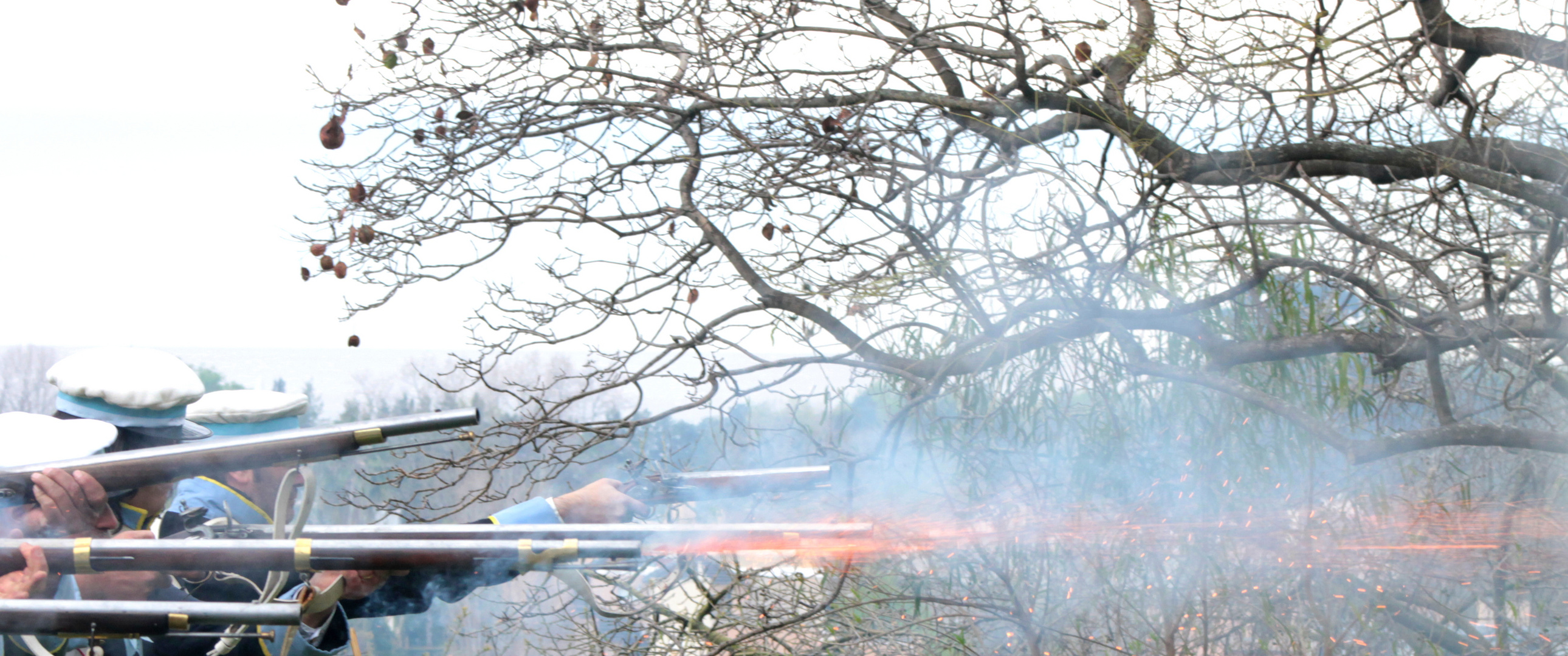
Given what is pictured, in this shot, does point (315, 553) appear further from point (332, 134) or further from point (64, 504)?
point (332, 134)

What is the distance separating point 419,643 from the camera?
880cm

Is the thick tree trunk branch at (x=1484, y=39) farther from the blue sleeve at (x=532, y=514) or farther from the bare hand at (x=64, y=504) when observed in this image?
the bare hand at (x=64, y=504)

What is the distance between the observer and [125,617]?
195 cm

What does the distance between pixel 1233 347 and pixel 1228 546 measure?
2.15 meters

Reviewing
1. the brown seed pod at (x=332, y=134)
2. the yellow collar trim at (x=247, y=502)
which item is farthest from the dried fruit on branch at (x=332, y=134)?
the yellow collar trim at (x=247, y=502)

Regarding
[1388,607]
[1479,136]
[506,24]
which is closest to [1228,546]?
[1388,607]

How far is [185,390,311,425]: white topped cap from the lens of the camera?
3984 millimetres

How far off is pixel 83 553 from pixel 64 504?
12.0 inches

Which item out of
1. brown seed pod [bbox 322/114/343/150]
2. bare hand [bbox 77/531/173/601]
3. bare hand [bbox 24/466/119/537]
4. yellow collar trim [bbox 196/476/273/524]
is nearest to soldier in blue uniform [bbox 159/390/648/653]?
yellow collar trim [bbox 196/476/273/524]

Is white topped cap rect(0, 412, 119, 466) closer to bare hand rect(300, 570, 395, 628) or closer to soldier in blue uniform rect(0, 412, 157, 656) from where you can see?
soldier in blue uniform rect(0, 412, 157, 656)

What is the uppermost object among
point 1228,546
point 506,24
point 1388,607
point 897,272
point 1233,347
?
point 506,24

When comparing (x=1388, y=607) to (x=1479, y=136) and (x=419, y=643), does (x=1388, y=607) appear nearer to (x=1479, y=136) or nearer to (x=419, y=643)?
(x=1479, y=136)

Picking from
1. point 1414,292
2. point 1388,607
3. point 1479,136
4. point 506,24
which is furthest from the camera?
point 1388,607

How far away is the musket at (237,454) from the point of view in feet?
7.28
